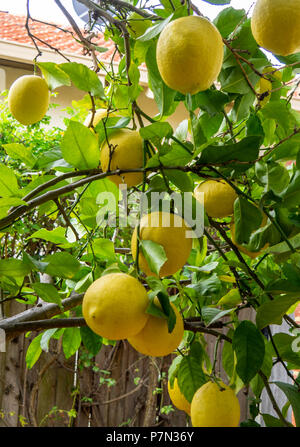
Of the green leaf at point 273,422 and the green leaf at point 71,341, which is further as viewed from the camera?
the green leaf at point 71,341

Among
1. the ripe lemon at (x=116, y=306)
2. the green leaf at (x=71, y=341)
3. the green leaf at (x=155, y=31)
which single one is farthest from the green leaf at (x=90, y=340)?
the green leaf at (x=155, y=31)

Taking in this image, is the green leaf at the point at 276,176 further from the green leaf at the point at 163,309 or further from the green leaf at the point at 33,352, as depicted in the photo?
the green leaf at the point at 33,352

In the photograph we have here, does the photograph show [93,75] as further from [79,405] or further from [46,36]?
[46,36]

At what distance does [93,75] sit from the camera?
27.6 inches

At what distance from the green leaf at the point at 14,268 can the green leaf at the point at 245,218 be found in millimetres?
296

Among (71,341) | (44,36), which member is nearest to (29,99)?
(71,341)

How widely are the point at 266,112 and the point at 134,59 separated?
0.25 metres

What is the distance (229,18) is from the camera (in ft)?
2.30

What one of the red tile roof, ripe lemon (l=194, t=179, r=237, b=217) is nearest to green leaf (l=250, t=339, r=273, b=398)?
ripe lemon (l=194, t=179, r=237, b=217)

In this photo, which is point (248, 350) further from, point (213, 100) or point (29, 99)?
point (29, 99)

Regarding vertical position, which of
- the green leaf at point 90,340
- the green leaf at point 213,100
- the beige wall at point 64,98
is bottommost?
the green leaf at point 90,340

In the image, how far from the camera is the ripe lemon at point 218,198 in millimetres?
720

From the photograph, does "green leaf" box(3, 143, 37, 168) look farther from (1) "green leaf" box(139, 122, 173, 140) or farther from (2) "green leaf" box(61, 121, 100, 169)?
(1) "green leaf" box(139, 122, 173, 140)

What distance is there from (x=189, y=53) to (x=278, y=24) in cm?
11
